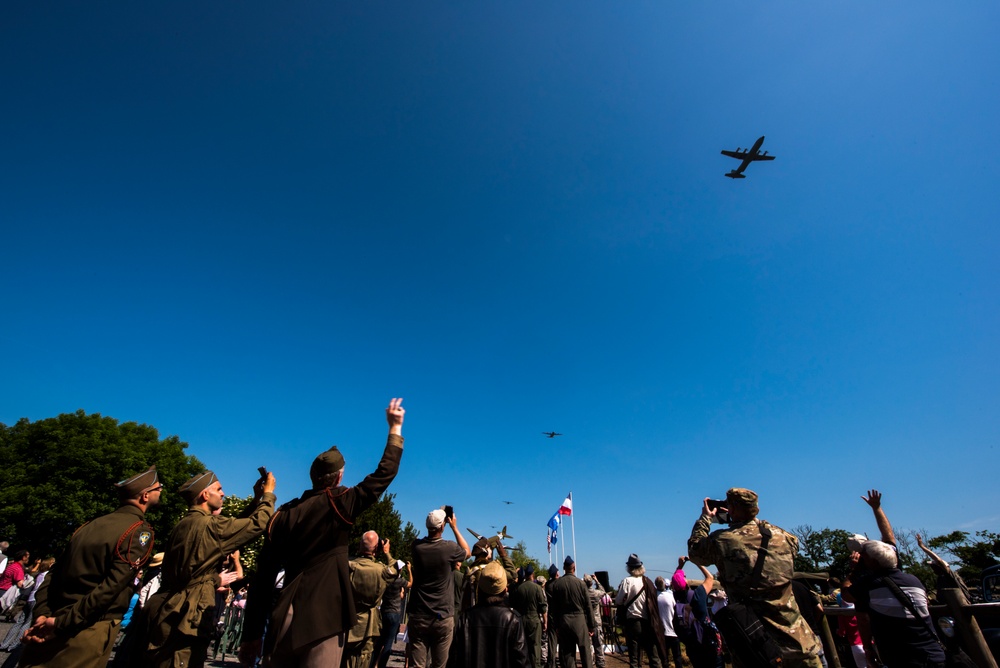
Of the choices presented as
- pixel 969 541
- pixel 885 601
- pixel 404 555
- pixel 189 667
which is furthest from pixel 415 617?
pixel 969 541

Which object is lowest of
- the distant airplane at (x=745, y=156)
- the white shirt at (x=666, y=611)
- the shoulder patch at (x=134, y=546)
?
the shoulder patch at (x=134, y=546)

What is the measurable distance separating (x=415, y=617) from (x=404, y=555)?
3434cm

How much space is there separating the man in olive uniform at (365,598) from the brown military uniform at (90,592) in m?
2.30

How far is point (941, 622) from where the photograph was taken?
5.04 meters

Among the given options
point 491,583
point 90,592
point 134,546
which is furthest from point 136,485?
point 491,583

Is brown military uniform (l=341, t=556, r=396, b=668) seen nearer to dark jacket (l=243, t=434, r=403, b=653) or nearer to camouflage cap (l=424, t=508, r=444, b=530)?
camouflage cap (l=424, t=508, r=444, b=530)

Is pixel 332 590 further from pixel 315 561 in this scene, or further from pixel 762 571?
pixel 762 571

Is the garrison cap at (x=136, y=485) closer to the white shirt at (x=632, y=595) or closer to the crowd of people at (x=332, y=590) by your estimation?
the crowd of people at (x=332, y=590)

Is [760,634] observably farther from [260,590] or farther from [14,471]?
[14,471]

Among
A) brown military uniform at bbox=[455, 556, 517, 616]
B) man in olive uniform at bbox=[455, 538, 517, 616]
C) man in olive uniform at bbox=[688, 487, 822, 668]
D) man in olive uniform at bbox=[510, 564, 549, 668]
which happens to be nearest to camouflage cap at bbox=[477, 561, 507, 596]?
man in olive uniform at bbox=[688, 487, 822, 668]

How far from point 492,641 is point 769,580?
2.45 m

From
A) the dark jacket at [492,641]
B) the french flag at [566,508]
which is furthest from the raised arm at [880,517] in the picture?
the french flag at [566,508]

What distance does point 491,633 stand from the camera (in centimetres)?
388

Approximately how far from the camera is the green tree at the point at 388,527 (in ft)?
112
